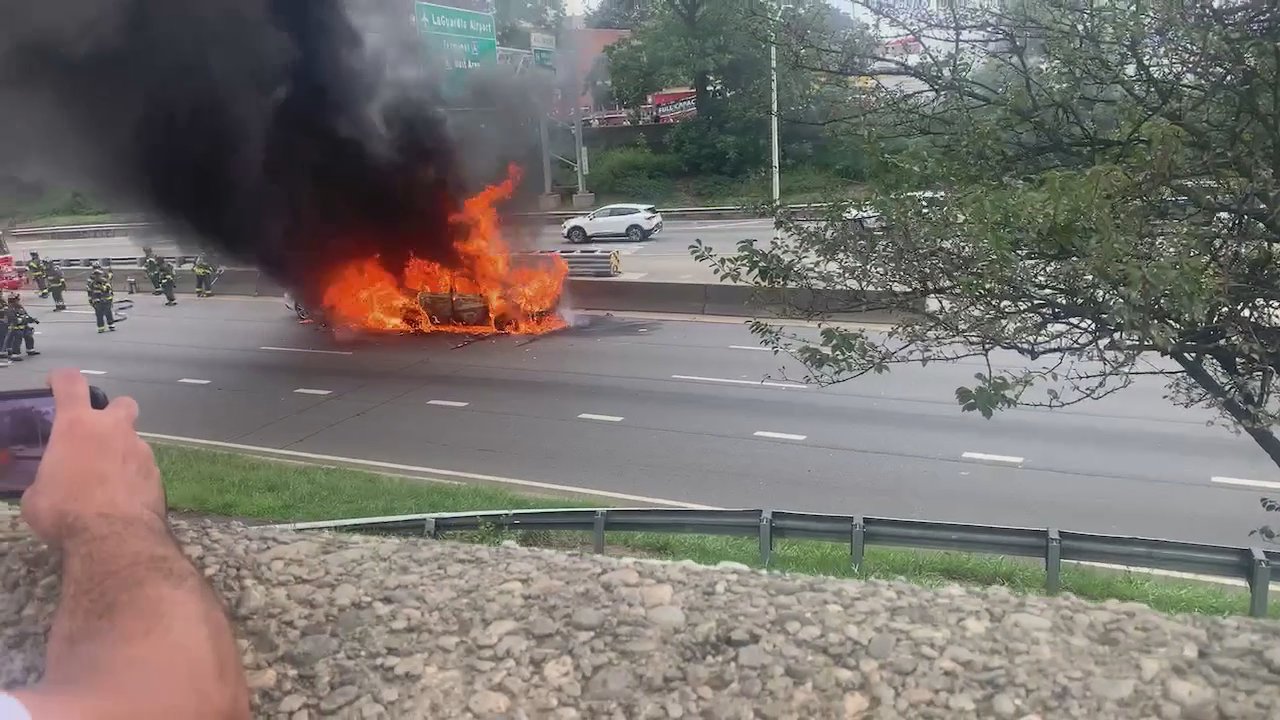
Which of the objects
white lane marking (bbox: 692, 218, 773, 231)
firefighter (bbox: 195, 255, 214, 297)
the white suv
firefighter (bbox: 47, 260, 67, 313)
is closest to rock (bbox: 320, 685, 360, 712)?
firefighter (bbox: 195, 255, 214, 297)

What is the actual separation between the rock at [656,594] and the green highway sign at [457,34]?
14434mm

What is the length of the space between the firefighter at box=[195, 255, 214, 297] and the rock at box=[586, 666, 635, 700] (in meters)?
20.4

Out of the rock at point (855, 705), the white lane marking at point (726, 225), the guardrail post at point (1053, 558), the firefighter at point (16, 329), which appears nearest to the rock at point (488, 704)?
the rock at point (855, 705)

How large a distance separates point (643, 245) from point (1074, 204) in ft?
72.3

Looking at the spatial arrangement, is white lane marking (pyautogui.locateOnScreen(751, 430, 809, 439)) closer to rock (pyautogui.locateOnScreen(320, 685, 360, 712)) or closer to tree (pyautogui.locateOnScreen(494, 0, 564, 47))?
rock (pyautogui.locateOnScreen(320, 685, 360, 712))

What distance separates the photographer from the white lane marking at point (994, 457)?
7.83 m

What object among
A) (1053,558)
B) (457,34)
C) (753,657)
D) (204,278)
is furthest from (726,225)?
(753,657)

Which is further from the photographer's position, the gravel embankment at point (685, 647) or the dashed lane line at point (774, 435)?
the dashed lane line at point (774, 435)

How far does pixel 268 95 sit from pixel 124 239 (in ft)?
65.5

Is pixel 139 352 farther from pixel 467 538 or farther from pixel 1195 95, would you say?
pixel 1195 95

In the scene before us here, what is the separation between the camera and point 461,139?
57.4 feet

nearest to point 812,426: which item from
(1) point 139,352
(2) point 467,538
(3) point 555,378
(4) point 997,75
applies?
(3) point 555,378

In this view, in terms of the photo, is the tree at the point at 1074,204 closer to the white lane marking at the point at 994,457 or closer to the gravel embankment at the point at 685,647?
the gravel embankment at the point at 685,647

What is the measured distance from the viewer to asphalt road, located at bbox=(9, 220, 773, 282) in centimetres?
1836
